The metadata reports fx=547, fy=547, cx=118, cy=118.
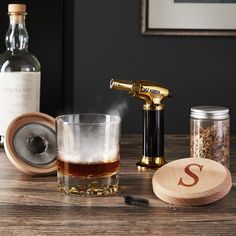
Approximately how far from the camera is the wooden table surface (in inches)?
32.0

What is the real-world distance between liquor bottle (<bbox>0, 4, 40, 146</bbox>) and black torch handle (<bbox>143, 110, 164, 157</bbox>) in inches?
13.0

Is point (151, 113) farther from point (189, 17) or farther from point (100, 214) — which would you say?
point (189, 17)

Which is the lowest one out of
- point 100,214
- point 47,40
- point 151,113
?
point 100,214

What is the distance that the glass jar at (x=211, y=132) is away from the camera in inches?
46.2

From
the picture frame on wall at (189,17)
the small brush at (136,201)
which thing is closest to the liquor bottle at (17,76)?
the small brush at (136,201)

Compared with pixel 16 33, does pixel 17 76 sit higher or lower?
lower

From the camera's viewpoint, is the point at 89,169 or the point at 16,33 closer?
the point at 89,169

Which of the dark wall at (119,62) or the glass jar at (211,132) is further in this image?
the dark wall at (119,62)

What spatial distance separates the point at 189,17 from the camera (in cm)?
193

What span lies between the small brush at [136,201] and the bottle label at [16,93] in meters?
0.51

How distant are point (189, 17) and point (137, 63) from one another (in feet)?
0.80

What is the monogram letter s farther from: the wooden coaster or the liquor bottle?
the liquor bottle

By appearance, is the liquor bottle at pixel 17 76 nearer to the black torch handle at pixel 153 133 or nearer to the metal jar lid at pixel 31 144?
the metal jar lid at pixel 31 144

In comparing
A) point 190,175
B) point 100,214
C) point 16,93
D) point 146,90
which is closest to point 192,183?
point 190,175
